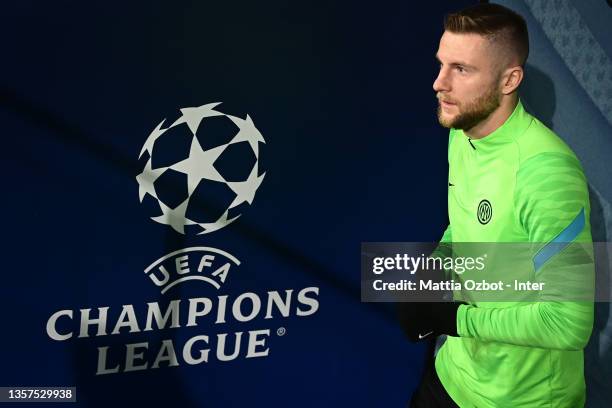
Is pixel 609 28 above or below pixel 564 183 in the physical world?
above

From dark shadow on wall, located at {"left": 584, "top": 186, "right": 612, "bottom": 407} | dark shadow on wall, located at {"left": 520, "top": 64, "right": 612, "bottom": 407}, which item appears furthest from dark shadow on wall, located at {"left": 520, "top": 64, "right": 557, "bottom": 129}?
dark shadow on wall, located at {"left": 584, "top": 186, "right": 612, "bottom": 407}

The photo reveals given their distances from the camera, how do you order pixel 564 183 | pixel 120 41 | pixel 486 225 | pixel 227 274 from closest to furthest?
pixel 564 183, pixel 486 225, pixel 120 41, pixel 227 274

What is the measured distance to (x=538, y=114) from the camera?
5.23ft

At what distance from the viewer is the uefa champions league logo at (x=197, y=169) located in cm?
150

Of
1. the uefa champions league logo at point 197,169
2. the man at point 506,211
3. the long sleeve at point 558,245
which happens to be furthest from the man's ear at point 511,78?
the uefa champions league logo at point 197,169

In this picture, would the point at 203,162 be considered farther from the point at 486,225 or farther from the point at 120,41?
the point at 486,225

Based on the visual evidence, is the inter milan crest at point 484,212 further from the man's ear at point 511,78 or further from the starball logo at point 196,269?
the starball logo at point 196,269

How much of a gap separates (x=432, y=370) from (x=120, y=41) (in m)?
0.90

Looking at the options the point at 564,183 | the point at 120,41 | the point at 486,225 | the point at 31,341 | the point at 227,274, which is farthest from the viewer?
the point at 227,274

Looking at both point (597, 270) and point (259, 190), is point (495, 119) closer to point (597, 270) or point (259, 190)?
point (597, 270)

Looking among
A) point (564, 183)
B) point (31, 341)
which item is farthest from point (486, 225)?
point (31, 341)

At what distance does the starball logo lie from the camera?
1.51 metres

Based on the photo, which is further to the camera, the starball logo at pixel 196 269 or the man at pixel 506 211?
the starball logo at pixel 196 269

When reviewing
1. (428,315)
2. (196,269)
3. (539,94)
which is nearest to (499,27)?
(539,94)
